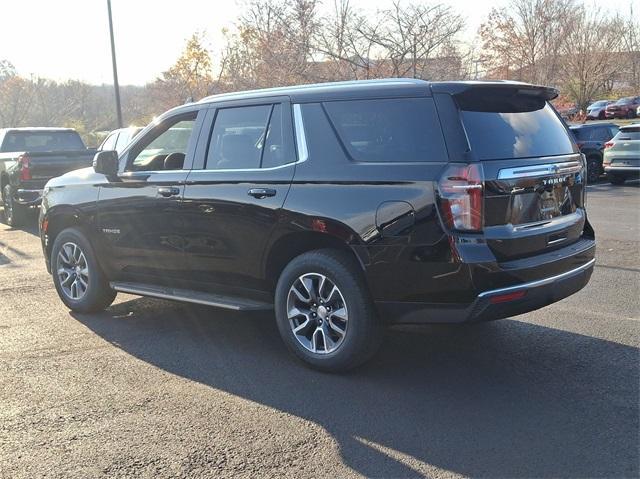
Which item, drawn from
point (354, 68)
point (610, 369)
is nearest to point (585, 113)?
point (354, 68)

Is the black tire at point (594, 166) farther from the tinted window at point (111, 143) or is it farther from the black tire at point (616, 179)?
the tinted window at point (111, 143)

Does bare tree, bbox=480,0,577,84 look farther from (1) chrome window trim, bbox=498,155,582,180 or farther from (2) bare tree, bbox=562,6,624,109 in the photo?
(1) chrome window trim, bbox=498,155,582,180

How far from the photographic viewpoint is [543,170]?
4.36 metres

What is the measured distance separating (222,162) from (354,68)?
15210 mm

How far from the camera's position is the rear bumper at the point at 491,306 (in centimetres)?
400

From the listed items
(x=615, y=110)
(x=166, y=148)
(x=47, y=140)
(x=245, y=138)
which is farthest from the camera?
Result: (x=615, y=110)

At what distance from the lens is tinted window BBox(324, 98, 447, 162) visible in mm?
4176

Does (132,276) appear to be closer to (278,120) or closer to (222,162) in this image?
(222,162)

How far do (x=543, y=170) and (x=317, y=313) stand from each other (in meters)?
1.76

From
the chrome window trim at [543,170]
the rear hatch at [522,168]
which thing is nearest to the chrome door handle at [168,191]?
the rear hatch at [522,168]

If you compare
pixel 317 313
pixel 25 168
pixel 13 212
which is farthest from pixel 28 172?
pixel 317 313

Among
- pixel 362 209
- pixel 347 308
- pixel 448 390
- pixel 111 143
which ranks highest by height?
pixel 111 143

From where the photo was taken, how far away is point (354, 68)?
776 inches

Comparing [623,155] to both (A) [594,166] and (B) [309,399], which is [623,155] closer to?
(A) [594,166]
